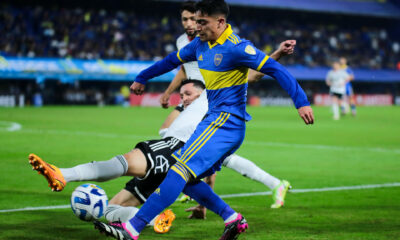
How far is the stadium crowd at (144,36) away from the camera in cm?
3997

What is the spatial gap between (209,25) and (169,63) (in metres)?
0.73

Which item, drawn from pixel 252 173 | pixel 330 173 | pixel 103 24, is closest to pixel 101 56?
pixel 103 24

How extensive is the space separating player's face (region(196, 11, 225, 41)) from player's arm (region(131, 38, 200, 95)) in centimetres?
29

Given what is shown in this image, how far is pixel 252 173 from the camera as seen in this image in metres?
6.79

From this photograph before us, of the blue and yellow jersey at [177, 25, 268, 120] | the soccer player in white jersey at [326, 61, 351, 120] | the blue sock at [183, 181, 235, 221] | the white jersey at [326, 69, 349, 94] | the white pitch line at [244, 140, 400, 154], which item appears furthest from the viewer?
the white jersey at [326, 69, 349, 94]

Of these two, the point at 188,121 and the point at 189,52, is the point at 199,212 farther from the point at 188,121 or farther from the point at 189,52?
the point at 189,52

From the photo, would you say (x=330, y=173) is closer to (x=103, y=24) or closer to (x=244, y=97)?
(x=244, y=97)

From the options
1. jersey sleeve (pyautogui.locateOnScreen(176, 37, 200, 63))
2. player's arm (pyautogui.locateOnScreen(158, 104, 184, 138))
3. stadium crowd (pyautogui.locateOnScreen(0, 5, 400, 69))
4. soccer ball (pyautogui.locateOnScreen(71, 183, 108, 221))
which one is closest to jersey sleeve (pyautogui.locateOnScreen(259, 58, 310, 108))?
jersey sleeve (pyautogui.locateOnScreen(176, 37, 200, 63))

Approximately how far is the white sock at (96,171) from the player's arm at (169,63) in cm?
87

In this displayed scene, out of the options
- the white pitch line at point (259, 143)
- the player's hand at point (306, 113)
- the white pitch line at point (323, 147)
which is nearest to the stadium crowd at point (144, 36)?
the white pitch line at point (259, 143)

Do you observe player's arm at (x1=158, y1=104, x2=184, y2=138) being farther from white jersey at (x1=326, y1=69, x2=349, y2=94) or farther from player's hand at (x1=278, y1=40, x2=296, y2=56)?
white jersey at (x1=326, y1=69, x2=349, y2=94)

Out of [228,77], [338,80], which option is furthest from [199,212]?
[338,80]

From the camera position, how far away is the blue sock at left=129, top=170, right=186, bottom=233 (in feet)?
15.3

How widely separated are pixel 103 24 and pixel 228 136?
4099 centimetres
